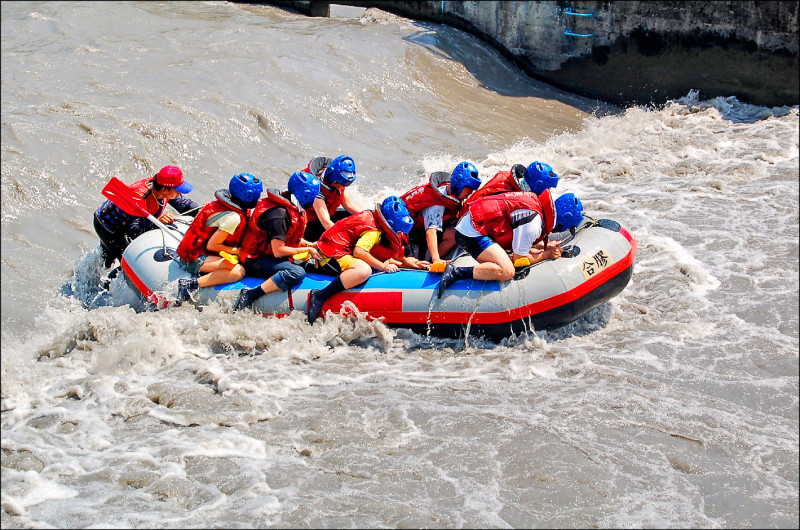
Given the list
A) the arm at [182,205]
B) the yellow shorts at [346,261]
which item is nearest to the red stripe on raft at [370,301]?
the yellow shorts at [346,261]

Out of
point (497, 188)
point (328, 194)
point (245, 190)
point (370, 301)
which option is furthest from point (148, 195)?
point (497, 188)

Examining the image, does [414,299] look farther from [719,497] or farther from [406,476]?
[719,497]

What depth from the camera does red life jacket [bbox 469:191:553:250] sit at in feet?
19.7

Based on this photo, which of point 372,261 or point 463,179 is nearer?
point 372,261

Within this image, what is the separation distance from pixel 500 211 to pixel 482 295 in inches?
28.1

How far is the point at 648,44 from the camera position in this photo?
13391 millimetres

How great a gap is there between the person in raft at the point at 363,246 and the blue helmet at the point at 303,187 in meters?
0.39

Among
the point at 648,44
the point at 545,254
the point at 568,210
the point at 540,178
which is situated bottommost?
the point at 545,254

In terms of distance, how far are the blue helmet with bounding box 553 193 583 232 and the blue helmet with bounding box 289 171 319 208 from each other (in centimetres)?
211

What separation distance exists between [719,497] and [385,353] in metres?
2.78

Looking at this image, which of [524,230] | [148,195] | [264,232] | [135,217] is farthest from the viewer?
[135,217]

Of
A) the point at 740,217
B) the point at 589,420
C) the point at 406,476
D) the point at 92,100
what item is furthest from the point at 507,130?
the point at 406,476

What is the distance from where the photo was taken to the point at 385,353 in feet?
20.0

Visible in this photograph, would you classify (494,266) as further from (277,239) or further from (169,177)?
(169,177)
